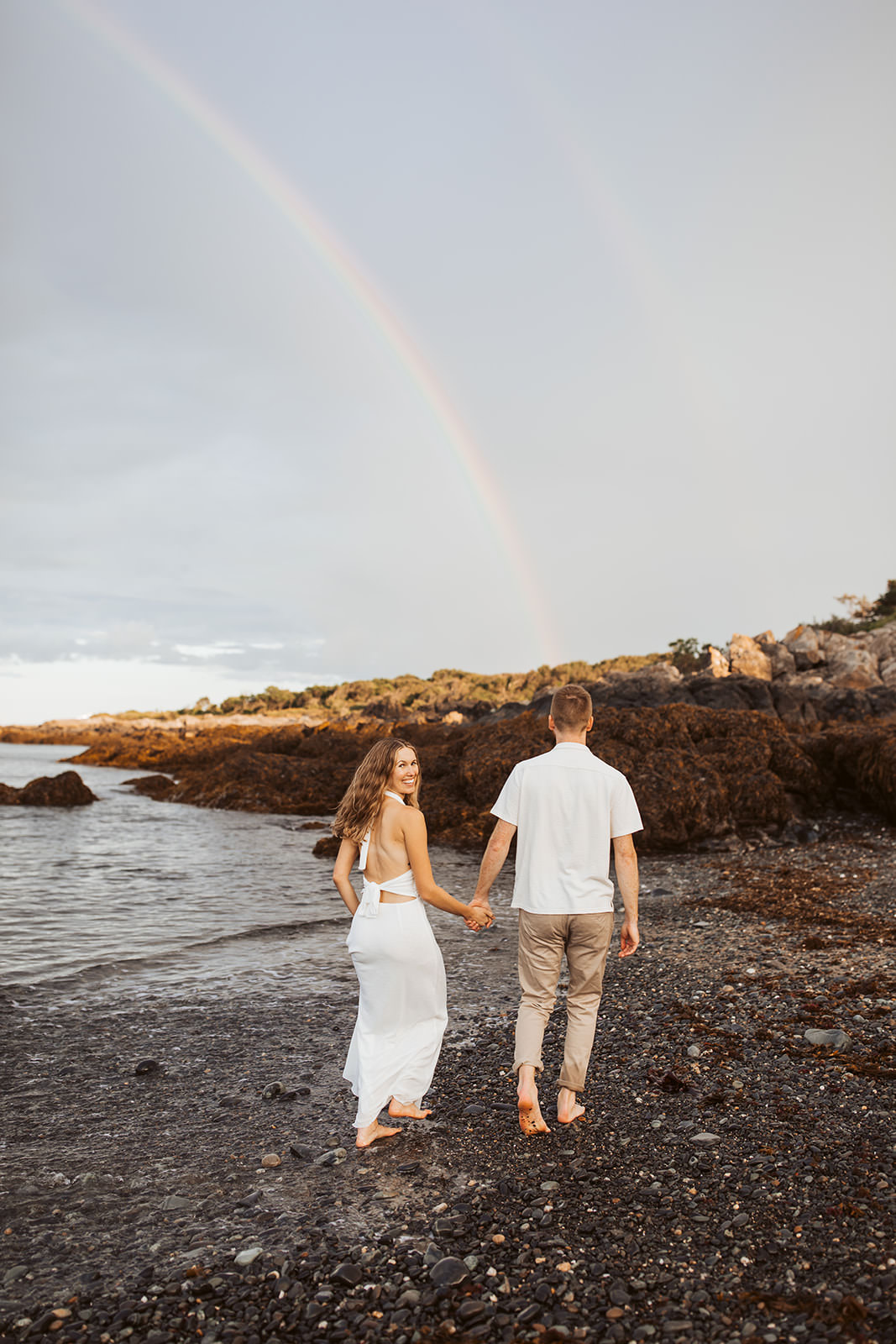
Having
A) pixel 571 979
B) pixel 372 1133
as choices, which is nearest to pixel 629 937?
pixel 571 979

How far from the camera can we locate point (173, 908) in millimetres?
13906

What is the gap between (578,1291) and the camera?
3592 millimetres

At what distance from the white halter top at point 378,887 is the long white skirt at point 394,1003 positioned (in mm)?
45

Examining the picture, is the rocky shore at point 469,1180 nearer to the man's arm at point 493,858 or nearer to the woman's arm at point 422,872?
the woman's arm at point 422,872

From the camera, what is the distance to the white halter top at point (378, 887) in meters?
5.30

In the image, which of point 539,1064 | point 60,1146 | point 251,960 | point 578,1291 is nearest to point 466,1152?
point 539,1064

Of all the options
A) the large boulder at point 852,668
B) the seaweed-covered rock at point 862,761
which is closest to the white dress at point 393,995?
the seaweed-covered rock at point 862,761

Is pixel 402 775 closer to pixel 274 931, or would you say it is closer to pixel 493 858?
pixel 493 858

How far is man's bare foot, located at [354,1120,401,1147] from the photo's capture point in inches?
202

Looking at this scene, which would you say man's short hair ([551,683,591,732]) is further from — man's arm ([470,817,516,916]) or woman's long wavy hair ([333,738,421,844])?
woman's long wavy hair ([333,738,421,844])

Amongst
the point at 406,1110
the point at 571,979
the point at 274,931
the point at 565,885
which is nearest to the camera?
the point at 565,885

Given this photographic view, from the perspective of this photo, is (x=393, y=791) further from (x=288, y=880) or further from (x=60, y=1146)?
(x=288, y=880)

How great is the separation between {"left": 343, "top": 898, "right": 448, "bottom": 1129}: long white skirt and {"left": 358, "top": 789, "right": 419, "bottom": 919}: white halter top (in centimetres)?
5

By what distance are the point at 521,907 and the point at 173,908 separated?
34.3ft
